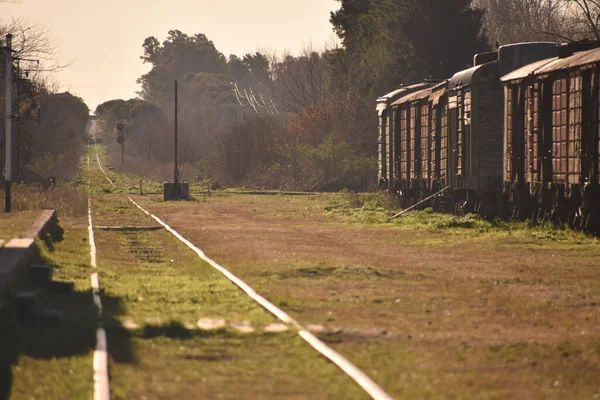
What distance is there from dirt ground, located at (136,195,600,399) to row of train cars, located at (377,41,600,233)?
186 centimetres

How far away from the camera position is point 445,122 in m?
30.8

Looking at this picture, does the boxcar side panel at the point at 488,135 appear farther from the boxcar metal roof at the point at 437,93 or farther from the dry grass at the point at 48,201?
the dry grass at the point at 48,201

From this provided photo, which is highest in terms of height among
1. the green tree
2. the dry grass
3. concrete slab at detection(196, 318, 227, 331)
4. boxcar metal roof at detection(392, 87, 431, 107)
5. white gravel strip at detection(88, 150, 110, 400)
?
the green tree

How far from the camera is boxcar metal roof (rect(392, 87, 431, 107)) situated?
3460cm

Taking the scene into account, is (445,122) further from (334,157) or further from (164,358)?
(334,157)

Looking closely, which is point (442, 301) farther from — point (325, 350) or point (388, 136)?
point (388, 136)

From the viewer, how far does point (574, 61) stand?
70.3 feet

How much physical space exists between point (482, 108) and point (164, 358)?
66.5 feet

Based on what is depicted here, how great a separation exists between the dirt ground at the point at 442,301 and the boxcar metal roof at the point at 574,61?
140 inches

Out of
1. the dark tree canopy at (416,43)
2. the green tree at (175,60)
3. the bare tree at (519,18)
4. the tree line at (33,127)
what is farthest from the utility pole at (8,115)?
the green tree at (175,60)

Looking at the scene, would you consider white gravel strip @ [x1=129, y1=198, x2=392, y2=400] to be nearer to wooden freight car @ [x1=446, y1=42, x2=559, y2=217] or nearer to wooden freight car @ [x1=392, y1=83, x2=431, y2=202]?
wooden freight car @ [x1=446, y1=42, x2=559, y2=217]

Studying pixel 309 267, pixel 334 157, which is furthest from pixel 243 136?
pixel 309 267

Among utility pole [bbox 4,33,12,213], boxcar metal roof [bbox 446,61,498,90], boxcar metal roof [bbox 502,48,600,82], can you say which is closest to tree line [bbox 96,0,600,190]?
boxcar metal roof [bbox 446,61,498,90]

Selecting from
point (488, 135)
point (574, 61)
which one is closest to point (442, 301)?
point (574, 61)
